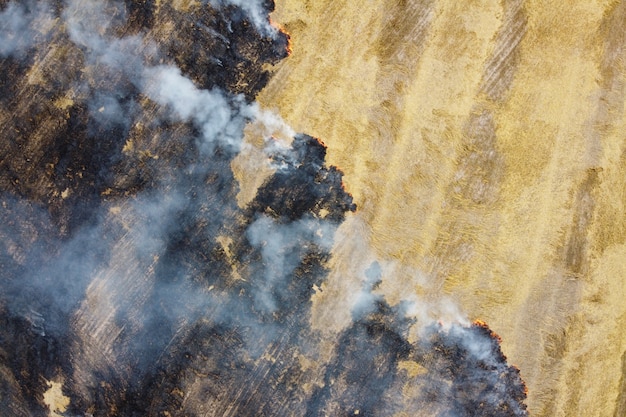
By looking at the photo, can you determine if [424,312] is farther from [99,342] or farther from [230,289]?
[99,342]

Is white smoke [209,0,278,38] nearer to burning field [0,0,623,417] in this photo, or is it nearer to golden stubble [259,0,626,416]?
burning field [0,0,623,417]

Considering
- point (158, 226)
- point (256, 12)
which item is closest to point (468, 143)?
point (256, 12)

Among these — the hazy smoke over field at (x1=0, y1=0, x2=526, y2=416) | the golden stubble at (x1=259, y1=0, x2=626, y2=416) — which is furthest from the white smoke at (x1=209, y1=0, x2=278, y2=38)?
the golden stubble at (x1=259, y1=0, x2=626, y2=416)

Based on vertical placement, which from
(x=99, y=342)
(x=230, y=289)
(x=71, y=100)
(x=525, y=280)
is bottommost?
(x=99, y=342)

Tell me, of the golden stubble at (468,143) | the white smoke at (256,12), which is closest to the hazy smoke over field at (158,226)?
the white smoke at (256,12)

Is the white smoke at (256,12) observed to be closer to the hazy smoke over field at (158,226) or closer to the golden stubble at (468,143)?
the hazy smoke over field at (158,226)

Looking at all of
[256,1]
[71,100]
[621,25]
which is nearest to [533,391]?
[621,25]

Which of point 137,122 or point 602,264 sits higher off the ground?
point 602,264
